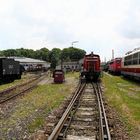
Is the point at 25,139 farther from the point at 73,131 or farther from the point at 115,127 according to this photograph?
the point at 115,127

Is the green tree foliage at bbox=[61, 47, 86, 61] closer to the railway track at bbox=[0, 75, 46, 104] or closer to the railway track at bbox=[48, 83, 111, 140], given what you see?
the railway track at bbox=[0, 75, 46, 104]

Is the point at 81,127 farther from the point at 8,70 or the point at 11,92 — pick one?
the point at 8,70

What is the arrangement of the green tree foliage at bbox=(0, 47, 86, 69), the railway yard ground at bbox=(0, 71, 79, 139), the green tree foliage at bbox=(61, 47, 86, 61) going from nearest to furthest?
the railway yard ground at bbox=(0, 71, 79, 139)
the green tree foliage at bbox=(61, 47, 86, 61)
the green tree foliage at bbox=(0, 47, 86, 69)

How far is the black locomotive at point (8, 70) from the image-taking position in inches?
1452

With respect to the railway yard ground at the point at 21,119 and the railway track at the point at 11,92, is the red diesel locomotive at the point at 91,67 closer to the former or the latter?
the railway track at the point at 11,92

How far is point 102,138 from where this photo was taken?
9.18 metres

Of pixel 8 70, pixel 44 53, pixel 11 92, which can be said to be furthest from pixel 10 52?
pixel 11 92

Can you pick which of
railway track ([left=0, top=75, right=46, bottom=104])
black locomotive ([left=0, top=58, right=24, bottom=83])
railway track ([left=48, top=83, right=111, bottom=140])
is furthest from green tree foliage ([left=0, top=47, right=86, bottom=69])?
railway track ([left=48, top=83, right=111, bottom=140])

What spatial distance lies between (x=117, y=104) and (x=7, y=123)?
7.46 meters

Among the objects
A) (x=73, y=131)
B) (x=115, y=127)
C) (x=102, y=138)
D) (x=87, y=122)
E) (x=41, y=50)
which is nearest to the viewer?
(x=102, y=138)

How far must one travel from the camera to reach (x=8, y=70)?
1527 inches

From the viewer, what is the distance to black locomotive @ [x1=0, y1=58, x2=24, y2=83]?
121 feet

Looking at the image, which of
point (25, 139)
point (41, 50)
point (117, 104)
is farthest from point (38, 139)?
point (41, 50)

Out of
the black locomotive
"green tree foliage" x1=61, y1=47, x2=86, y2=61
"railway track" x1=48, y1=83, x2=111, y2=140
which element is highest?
"green tree foliage" x1=61, y1=47, x2=86, y2=61
